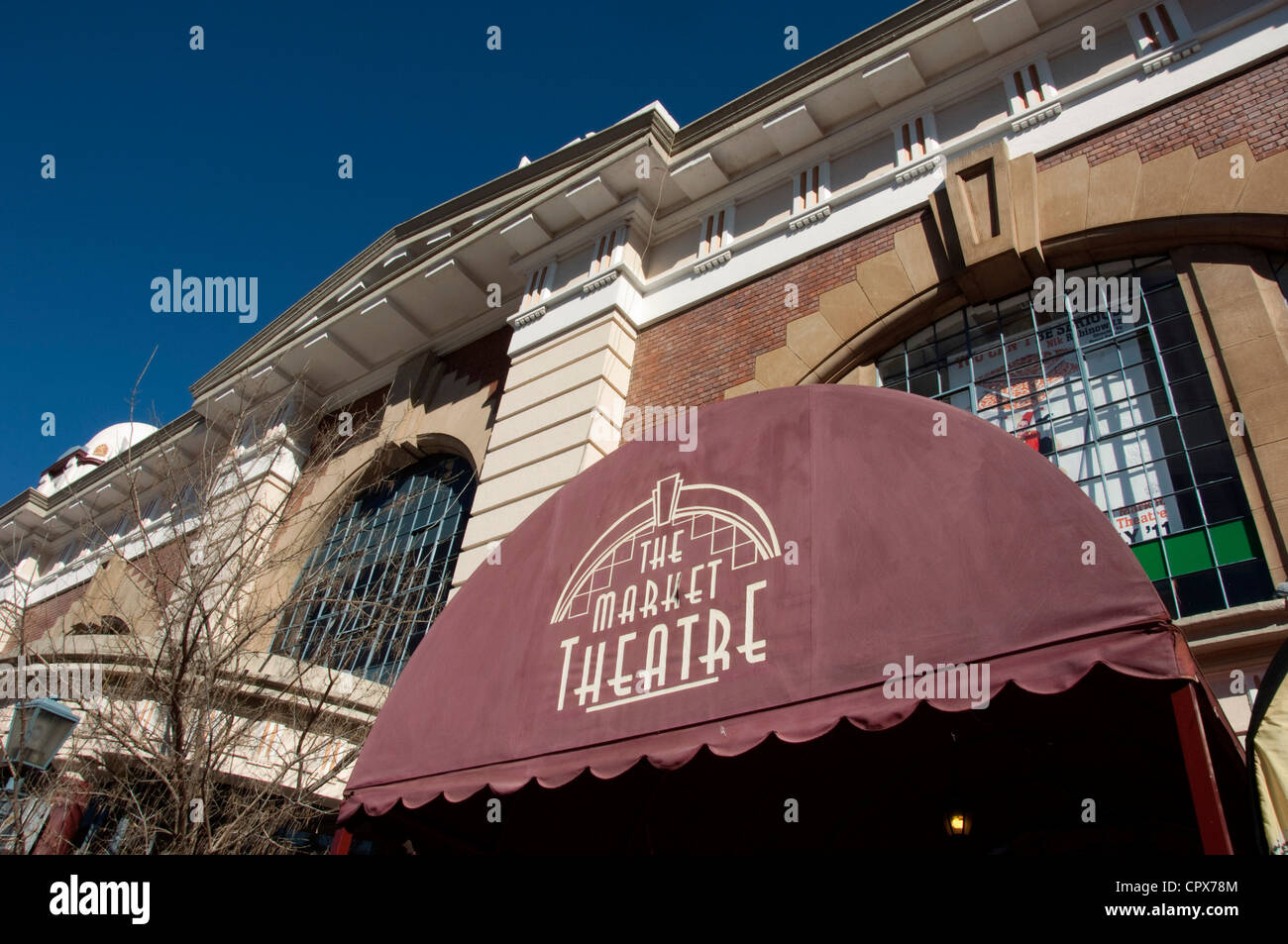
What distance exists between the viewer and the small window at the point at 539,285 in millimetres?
12281

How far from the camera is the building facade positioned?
22.1 feet

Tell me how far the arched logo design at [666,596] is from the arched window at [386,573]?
458 centimetres

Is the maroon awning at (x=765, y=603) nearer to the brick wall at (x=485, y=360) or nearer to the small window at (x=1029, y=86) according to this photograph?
the small window at (x=1029, y=86)

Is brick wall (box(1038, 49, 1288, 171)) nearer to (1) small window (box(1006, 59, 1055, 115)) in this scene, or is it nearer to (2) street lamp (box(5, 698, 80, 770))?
(1) small window (box(1006, 59, 1055, 115))

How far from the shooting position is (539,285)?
41.3ft

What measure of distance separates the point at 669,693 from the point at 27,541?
22111 millimetres

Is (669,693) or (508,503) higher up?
(508,503)

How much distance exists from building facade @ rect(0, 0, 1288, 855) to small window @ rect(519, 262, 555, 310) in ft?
0.27

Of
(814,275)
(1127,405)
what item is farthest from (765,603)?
(814,275)

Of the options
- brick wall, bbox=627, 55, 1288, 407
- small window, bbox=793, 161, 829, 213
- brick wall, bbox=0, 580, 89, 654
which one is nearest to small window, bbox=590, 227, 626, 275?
brick wall, bbox=627, 55, 1288, 407

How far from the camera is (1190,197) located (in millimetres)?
7422

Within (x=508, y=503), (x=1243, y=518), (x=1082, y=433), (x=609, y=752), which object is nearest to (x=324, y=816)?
(x=508, y=503)
